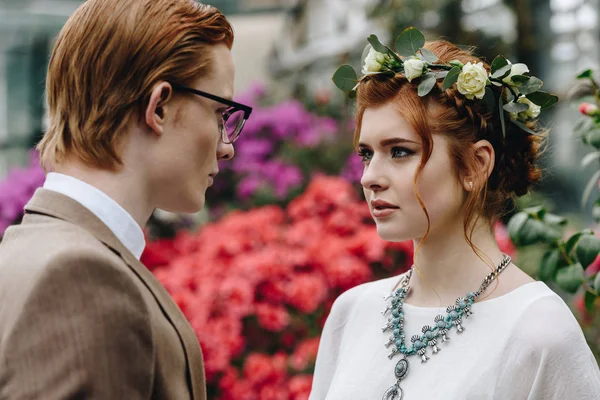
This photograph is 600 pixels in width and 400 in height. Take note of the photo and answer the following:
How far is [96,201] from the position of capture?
64.1 inches

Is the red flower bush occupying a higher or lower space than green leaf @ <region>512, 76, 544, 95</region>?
lower

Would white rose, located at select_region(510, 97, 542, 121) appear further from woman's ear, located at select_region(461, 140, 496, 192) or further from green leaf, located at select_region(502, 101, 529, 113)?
woman's ear, located at select_region(461, 140, 496, 192)

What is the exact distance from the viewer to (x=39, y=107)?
31.2ft

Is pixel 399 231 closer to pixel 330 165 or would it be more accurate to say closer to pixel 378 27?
pixel 330 165

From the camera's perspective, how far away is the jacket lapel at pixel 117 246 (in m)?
1.59

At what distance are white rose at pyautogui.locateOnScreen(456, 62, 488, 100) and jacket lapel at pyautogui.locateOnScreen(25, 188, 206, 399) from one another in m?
0.98

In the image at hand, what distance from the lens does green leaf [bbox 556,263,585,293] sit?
8.18 feet

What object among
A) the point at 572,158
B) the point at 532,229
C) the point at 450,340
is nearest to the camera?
the point at 450,340

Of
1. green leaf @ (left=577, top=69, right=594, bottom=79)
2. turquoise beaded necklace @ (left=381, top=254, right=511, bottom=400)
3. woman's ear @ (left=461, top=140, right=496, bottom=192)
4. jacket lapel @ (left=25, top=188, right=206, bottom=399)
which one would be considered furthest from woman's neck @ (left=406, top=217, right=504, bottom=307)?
jacket lapel @ (left=25, top=188, right=206, bottom=399)

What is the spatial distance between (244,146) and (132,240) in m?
4.12

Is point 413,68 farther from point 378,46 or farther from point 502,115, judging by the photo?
point 502,115

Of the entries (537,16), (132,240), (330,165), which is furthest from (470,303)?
(537,16)

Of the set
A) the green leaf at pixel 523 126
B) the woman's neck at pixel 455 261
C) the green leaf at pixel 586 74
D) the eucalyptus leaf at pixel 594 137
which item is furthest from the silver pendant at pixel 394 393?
the green leaf at pixel 586 74

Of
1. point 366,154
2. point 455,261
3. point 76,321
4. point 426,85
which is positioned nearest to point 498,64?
point 426,85
